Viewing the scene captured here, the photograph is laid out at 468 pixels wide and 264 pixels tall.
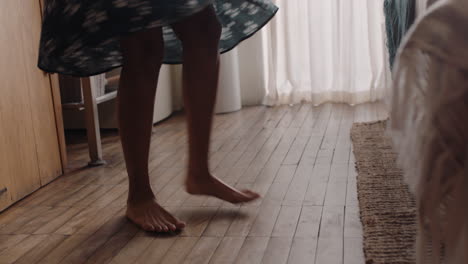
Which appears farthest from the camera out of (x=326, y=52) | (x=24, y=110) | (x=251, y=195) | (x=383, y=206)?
(x=326, y=52)

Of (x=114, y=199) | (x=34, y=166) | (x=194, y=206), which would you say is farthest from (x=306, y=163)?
(x=34, y=166)

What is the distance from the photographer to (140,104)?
1384 mm

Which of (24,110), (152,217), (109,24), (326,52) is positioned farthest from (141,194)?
(326,52)

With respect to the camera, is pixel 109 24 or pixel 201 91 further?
pixel 201 91

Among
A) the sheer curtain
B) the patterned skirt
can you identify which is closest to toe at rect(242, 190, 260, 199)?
the patterned skirt

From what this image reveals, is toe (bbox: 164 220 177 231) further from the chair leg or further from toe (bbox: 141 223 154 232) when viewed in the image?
the chair leg

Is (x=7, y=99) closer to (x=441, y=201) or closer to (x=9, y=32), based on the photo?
(x=9, y=32)

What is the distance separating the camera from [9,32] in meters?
1.69

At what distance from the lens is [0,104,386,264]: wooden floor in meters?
1.25

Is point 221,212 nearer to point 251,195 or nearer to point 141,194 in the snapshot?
point 251,195

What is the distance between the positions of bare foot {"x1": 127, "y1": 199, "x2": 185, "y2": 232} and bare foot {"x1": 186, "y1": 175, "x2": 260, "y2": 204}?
3.9 inches

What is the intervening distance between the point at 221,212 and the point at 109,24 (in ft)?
1.74

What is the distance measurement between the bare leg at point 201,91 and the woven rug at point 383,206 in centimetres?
30

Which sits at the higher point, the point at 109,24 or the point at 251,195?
the point at 109,24
